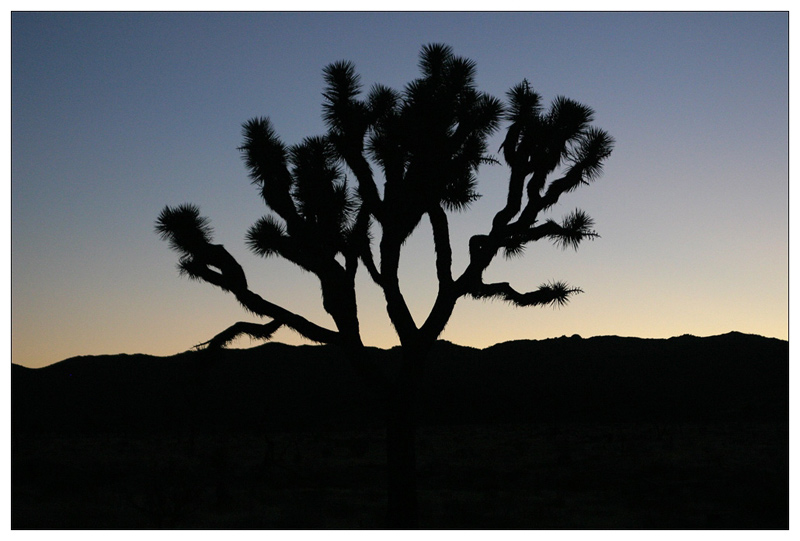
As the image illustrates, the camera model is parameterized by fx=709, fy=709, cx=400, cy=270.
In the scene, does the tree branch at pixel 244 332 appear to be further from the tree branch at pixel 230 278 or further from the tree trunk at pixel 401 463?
the tree trunk at pixel 401 463

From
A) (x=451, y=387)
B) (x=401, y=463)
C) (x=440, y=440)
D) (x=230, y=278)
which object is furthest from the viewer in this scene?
(x=451, y=387)

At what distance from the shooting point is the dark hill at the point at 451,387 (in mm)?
36438

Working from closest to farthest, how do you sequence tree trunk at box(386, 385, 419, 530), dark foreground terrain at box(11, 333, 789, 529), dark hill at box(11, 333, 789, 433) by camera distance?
1. tree trunk at box(386, 385, 419, 530)
2. dark foreground terrain at box(11, 333, 789, 529)
3. dark hill at box(11, 333, 789, 433)

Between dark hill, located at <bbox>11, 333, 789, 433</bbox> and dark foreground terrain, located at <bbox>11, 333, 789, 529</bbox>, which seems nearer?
dark foreground terrain, located at <bbox>11, 333, 789, 529</bbox>

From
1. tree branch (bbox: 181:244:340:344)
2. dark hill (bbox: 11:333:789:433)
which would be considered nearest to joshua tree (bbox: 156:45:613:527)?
tree branch (bbox: 181:244:340:344)

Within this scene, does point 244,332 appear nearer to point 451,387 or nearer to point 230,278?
point 230,278

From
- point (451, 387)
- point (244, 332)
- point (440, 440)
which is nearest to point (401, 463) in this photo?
point (244, 332)

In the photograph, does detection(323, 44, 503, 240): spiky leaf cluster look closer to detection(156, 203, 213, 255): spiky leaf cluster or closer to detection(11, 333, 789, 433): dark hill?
detection(156, 203, 213, 255): spiky leaf cluster

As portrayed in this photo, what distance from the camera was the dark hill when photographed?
3644 centimetres

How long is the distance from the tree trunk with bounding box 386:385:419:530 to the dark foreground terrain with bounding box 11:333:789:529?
0.51 m

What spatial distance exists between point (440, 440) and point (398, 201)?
16112 millimetres

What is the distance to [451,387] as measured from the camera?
44375 millimetres

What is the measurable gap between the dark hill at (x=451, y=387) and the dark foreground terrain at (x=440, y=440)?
207 mm

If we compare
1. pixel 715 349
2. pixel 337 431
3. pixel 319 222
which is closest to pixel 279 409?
pixel 337 431
